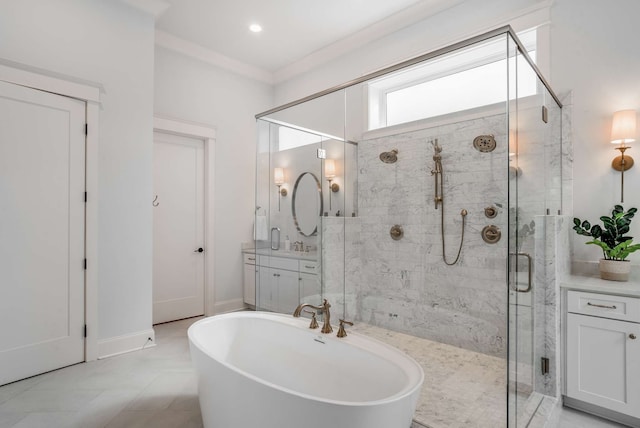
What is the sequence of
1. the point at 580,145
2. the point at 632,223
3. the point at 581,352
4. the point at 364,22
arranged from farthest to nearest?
the point at 364,22 → the point at 580,145 → the point at 632,223 → the point at 581,352

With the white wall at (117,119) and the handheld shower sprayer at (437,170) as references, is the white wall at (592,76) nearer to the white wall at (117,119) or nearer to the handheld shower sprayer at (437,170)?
the handheld shower sprayer at (437,170)

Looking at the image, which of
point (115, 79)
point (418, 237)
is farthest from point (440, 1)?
point (115, 79)

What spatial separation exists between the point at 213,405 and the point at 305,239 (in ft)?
4.57

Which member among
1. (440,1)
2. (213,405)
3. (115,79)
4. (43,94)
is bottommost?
(213,405)

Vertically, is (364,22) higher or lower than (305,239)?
higher

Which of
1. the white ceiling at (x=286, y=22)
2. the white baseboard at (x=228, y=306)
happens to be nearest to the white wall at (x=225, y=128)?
the white baseboard at (x=228, y=306)

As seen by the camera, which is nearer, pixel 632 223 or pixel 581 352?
pixel 581 352

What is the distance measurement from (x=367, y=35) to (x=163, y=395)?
376 cm

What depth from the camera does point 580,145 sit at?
8.29 feet

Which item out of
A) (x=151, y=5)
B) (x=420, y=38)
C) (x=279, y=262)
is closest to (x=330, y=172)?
(x=279, y=262)

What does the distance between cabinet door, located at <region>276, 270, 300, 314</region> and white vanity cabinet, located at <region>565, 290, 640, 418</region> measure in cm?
190

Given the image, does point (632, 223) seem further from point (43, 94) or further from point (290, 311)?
point (43, 94)

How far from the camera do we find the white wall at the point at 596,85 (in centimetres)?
235

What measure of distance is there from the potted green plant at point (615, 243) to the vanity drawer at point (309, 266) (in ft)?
6.21
